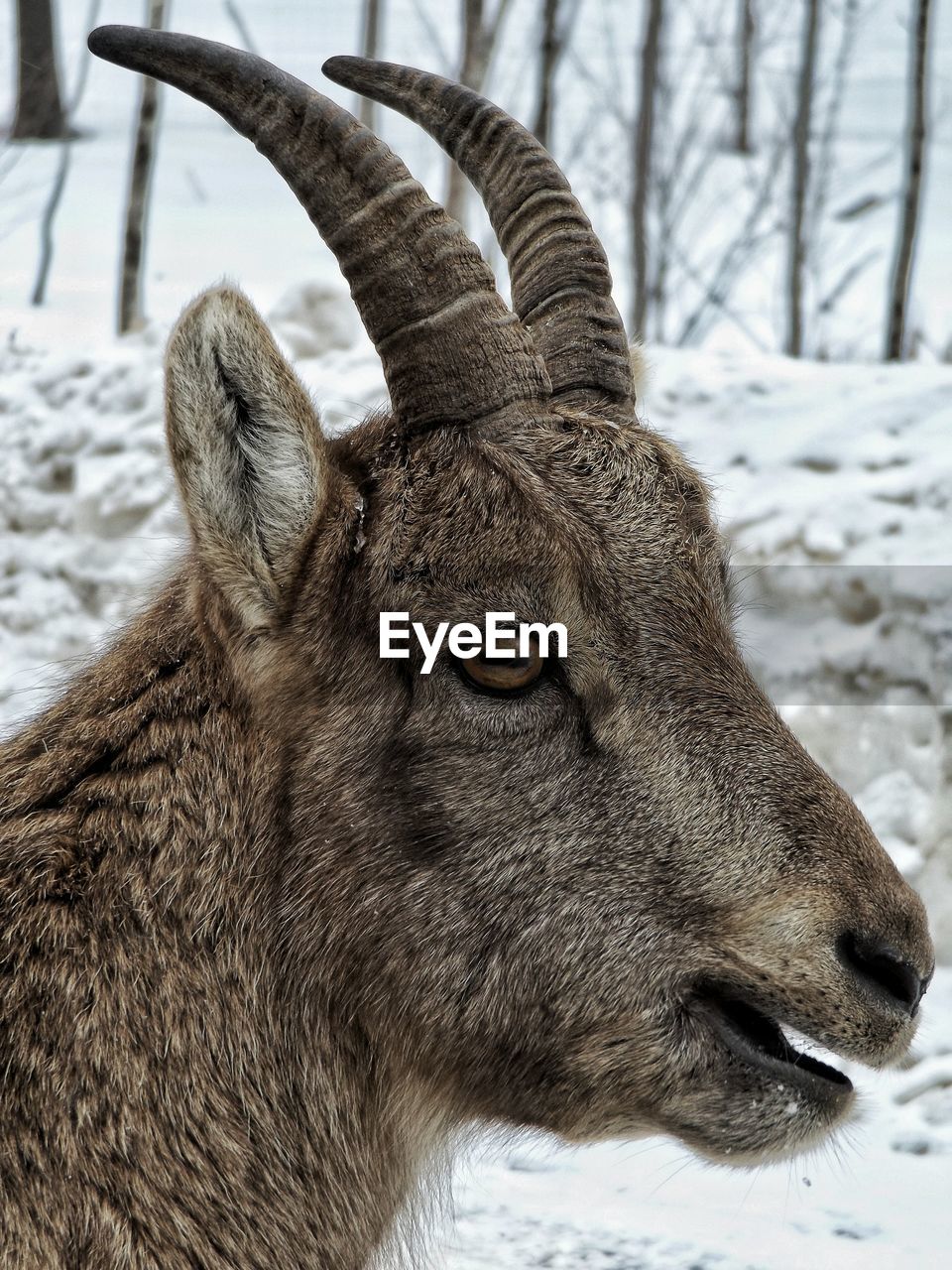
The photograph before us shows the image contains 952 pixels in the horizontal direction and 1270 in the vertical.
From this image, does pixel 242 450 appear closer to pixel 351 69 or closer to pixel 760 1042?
pixel 760 1042

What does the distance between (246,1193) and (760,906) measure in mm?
1135

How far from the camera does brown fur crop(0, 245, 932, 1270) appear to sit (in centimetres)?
291

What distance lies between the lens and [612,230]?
23.8 metres

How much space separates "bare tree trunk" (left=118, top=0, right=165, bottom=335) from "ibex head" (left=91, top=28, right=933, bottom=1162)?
1043 cm

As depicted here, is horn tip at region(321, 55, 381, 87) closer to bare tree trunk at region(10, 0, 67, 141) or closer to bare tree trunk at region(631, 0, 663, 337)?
bare tree trunk at region(631, 0, 663, 337)

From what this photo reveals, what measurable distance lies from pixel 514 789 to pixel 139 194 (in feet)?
39.2

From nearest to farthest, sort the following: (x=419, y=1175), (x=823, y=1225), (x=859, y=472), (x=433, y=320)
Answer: (x=433, y=320)
(x=419, y=1175)
(x=823, y=1225)
(x=859, y=472)

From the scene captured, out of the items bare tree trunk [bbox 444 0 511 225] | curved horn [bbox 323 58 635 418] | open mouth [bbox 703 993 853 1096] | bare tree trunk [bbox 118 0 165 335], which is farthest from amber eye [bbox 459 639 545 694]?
bare tree trunk [bbox 118 0 165 335]

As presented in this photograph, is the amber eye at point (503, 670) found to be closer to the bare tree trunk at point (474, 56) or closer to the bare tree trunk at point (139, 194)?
the bare tree trunk at point (474, 56)

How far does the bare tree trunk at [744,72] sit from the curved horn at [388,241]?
19.1 m

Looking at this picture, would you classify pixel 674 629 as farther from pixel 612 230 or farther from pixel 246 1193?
pixel 612 230

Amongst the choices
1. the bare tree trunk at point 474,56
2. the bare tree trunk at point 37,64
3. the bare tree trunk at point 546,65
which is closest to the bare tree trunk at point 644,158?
the bare tree trunk at point 546,65

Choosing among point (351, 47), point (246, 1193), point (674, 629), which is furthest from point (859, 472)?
point (351, 47)

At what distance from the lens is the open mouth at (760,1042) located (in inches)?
116
